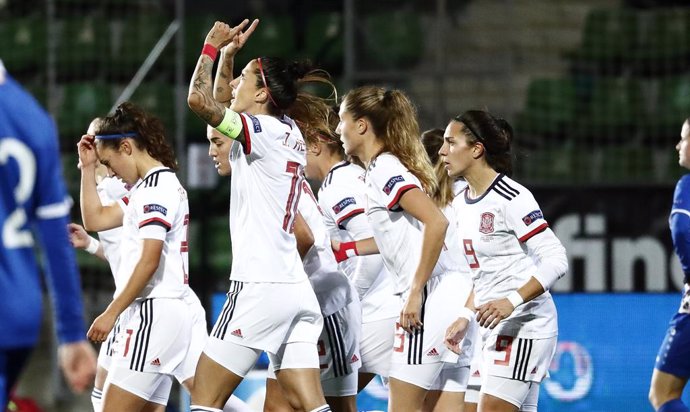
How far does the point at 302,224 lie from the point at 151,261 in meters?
0.70

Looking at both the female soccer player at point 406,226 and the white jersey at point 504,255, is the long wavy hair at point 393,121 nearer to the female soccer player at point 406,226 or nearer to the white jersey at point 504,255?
the female soccer player at point 406,226

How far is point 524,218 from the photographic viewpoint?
4.74 m

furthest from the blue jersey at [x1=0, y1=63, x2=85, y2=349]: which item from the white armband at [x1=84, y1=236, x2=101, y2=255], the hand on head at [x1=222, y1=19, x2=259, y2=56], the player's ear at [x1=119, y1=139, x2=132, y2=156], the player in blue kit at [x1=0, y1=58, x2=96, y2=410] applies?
the white armband at [x1=84, y1=236, x2=101, y2=255]

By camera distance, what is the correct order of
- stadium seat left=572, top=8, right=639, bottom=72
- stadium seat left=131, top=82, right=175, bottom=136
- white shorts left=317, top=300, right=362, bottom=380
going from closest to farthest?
white shorts left=317, top=300, right=362, bottom=380
stadium seat left=572, top=8, right=639, bottom=72
stadium seat left=131, top=82, right=175, bottom=136

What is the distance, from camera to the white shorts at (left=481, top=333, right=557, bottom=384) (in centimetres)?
477

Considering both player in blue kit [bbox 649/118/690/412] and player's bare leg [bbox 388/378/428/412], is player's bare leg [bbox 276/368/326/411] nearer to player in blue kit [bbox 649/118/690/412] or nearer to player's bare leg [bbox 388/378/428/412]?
player's bare leg [bbox 388/378/428/412]

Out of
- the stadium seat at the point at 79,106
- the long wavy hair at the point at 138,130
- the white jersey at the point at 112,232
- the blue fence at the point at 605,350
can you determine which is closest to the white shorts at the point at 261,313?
the long wavy hair at the point at 138,130

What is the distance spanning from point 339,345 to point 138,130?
1.25m

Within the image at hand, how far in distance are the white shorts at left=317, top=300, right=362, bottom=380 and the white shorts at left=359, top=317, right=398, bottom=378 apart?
0.73ft

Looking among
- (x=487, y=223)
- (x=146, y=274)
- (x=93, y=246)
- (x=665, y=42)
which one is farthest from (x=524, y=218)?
(x=665, y=42)

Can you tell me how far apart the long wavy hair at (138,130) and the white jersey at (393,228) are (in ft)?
2.88

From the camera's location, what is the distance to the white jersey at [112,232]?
218 inches

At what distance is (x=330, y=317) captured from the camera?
5074 mm

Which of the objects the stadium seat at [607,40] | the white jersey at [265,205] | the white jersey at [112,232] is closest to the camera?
the white jersey at [265,205]
